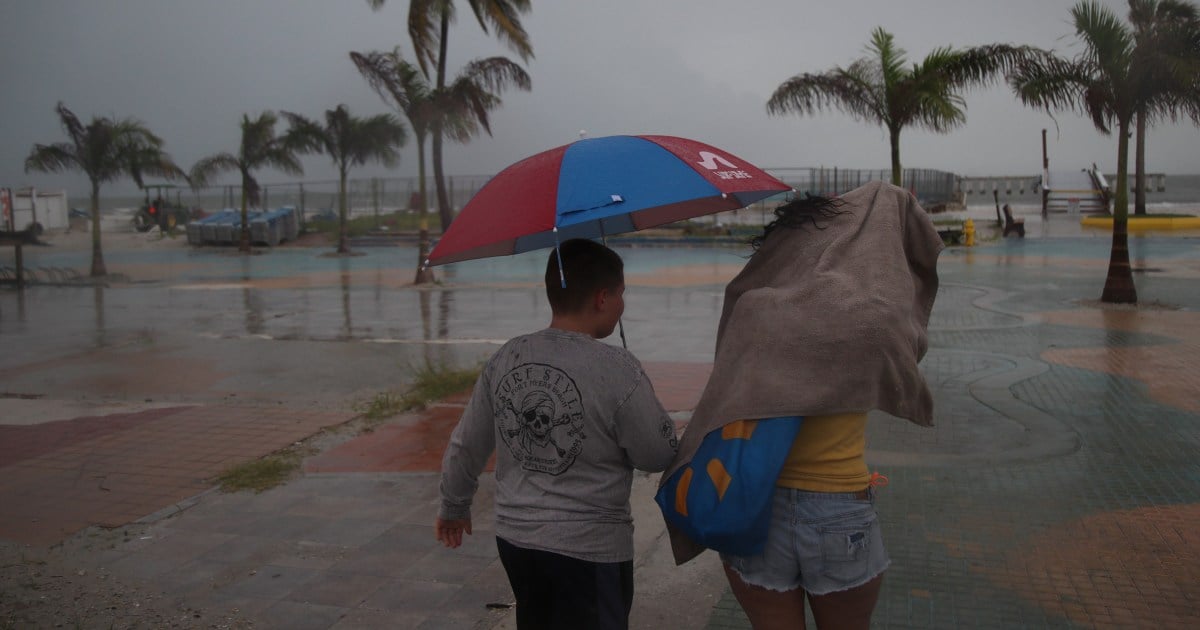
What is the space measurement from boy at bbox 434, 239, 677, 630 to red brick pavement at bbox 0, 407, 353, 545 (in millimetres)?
3622

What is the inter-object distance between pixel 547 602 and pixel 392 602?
1829 millimetres

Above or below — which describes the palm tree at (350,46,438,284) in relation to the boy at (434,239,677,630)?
above

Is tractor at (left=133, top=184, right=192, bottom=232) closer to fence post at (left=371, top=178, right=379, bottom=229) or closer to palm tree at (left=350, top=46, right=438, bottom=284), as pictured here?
fence post at (left=371, top=178, right=379, bottom=229)

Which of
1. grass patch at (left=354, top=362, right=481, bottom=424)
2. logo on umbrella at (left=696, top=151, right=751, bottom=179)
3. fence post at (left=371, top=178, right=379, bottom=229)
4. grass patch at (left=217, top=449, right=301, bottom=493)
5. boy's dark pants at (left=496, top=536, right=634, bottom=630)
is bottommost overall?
grass patch at (left=217, top=449, right=301, bottom=493)

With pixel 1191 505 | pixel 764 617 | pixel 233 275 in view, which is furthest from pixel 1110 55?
pixel 233 275

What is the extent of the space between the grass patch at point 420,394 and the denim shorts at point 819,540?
5.56m

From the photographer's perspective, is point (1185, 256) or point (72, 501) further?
point (1185, 256)

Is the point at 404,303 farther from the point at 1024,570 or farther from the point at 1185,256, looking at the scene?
Result: the point at 1185,256

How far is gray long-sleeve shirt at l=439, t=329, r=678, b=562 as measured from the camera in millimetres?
2443

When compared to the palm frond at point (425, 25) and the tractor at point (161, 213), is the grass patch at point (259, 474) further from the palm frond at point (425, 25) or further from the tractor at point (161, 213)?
the tractor at point (161, 213)

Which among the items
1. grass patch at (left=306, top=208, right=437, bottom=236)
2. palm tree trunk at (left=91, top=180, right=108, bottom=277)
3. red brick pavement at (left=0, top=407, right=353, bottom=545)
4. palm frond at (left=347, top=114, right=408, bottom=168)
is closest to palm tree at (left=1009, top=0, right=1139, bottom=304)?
red brick pavement at (left=0, top=407, right=353, bottom=545)

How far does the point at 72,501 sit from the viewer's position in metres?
5.59

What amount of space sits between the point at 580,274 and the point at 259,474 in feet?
13.7

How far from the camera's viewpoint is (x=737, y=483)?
2188 millimetres
